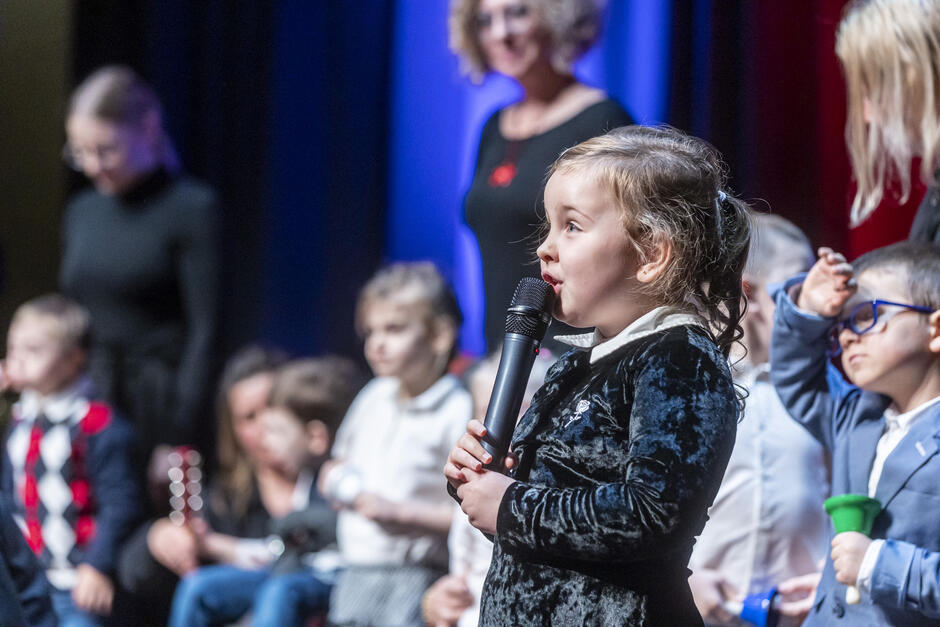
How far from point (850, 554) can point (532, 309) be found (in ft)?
1.74

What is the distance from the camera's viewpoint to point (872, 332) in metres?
1.58

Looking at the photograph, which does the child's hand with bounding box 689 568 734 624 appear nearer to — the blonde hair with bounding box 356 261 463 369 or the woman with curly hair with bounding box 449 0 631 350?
the woman with curly hair with bounding box 449 0 631 350

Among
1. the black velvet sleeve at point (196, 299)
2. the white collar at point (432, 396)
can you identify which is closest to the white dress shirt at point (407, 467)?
the white collar at point (432, 396)

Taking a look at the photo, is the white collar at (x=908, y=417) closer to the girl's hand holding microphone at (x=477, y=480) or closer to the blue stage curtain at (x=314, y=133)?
the girl's hand holding microphone at (x=477, y=480)

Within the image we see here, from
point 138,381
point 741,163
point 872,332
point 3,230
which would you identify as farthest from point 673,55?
point 3,230

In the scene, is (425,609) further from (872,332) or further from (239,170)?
(239,170)

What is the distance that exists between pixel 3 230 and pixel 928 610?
12.5 feet

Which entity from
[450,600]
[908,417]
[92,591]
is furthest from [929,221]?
[92,591]

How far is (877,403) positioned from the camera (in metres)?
1.64

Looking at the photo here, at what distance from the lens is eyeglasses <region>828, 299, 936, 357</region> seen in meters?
1.58

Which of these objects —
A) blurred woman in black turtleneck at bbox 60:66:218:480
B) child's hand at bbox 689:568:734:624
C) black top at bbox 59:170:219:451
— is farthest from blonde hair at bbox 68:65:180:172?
child's hand at bbox 689:568:734:624

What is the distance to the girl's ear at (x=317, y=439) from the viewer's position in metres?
3.14

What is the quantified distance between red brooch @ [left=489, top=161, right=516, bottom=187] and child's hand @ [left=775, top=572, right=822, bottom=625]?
915 mm

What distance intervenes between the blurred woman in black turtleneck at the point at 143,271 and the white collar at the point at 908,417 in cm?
205
